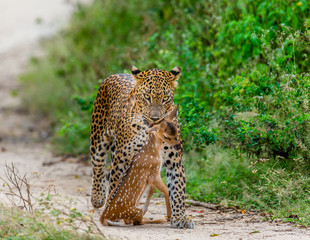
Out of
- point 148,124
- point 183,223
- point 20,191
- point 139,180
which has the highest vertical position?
point 148,124

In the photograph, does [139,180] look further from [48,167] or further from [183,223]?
[48,167]

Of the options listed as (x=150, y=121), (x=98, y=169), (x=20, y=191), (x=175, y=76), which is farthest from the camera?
(x=98, y=169)

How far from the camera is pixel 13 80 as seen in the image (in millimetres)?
18359

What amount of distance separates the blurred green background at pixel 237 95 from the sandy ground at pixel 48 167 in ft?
1.36

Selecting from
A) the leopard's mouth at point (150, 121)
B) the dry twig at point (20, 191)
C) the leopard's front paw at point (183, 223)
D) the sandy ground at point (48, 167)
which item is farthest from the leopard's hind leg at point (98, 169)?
the leopard's front paw at point (183, 223)

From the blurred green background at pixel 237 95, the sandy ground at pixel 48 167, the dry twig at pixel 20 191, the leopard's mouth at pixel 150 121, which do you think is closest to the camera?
the dry twig at pixel 20 191

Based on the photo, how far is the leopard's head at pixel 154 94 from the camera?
20.2 ft

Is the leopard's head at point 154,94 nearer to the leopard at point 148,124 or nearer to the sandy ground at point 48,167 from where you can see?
the leopard at point 148,124

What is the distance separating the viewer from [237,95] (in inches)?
283

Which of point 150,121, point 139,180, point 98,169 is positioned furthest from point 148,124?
point 98,169

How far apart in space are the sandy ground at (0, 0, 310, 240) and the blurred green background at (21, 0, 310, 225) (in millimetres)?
415

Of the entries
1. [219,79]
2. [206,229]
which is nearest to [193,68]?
[219,79]

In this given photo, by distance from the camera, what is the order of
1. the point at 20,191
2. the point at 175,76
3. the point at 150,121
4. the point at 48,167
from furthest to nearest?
the point at 48,167 → the point at 175,76 → the point at 150,121 → the point at 20,191

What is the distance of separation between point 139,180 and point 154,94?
3.23ft
